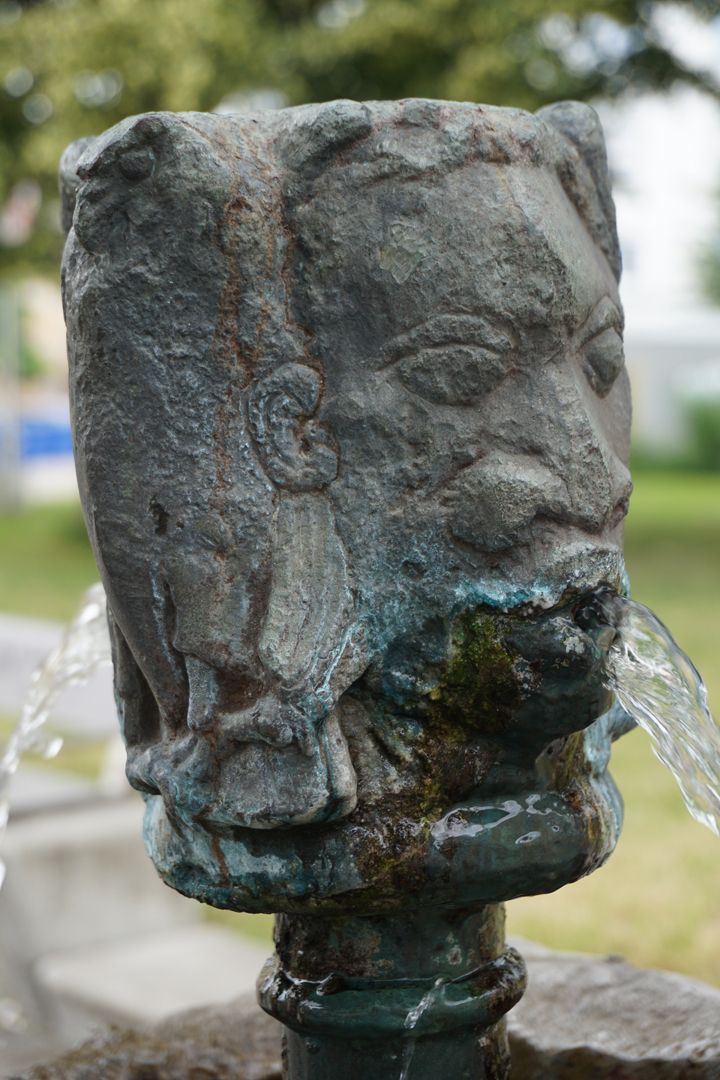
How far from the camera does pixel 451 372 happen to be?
1.45m

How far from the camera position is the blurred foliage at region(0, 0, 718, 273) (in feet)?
27.0

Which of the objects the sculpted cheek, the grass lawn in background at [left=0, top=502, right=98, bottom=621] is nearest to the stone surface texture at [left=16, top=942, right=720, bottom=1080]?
the sculpted cheek

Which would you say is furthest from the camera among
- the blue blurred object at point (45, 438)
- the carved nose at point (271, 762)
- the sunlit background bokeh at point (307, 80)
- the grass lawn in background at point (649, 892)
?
the blue blurred object at point (45, 438)

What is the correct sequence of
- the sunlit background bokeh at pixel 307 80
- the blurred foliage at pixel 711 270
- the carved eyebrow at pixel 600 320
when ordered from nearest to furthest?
the carved eyebrow at pixel 600 320, the sunlit background bokeh at pixel 307 80, the blurred foliage at pixel 711 270

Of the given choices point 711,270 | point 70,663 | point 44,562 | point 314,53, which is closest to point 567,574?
point 70,663

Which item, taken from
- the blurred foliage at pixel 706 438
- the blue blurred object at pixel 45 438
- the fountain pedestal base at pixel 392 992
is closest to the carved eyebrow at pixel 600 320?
the fountain pedestal base at pixel 392 992

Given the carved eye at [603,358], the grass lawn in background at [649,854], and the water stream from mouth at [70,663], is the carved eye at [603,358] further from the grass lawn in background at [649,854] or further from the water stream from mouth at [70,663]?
the grass lawn in background at [649,854]

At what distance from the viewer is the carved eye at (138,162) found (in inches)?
56.2

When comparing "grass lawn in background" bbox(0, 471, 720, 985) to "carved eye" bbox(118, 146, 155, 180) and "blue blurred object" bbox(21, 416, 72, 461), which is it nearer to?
"carved eye" bbox(118, 146, 155, 180)

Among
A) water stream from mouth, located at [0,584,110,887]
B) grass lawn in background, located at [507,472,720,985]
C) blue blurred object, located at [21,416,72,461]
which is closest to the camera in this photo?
water stream from mouth, located at [0,584,110,887]

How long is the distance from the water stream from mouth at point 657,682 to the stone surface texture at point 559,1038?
692 millimetres

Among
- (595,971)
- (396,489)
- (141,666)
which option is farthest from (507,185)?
(595,971)

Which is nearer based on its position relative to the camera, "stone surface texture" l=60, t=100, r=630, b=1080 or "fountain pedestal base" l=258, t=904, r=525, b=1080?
"stone surface texture" l=60, t=100, r=630, b=1080

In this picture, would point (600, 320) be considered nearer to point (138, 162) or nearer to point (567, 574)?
point (567, 574)
